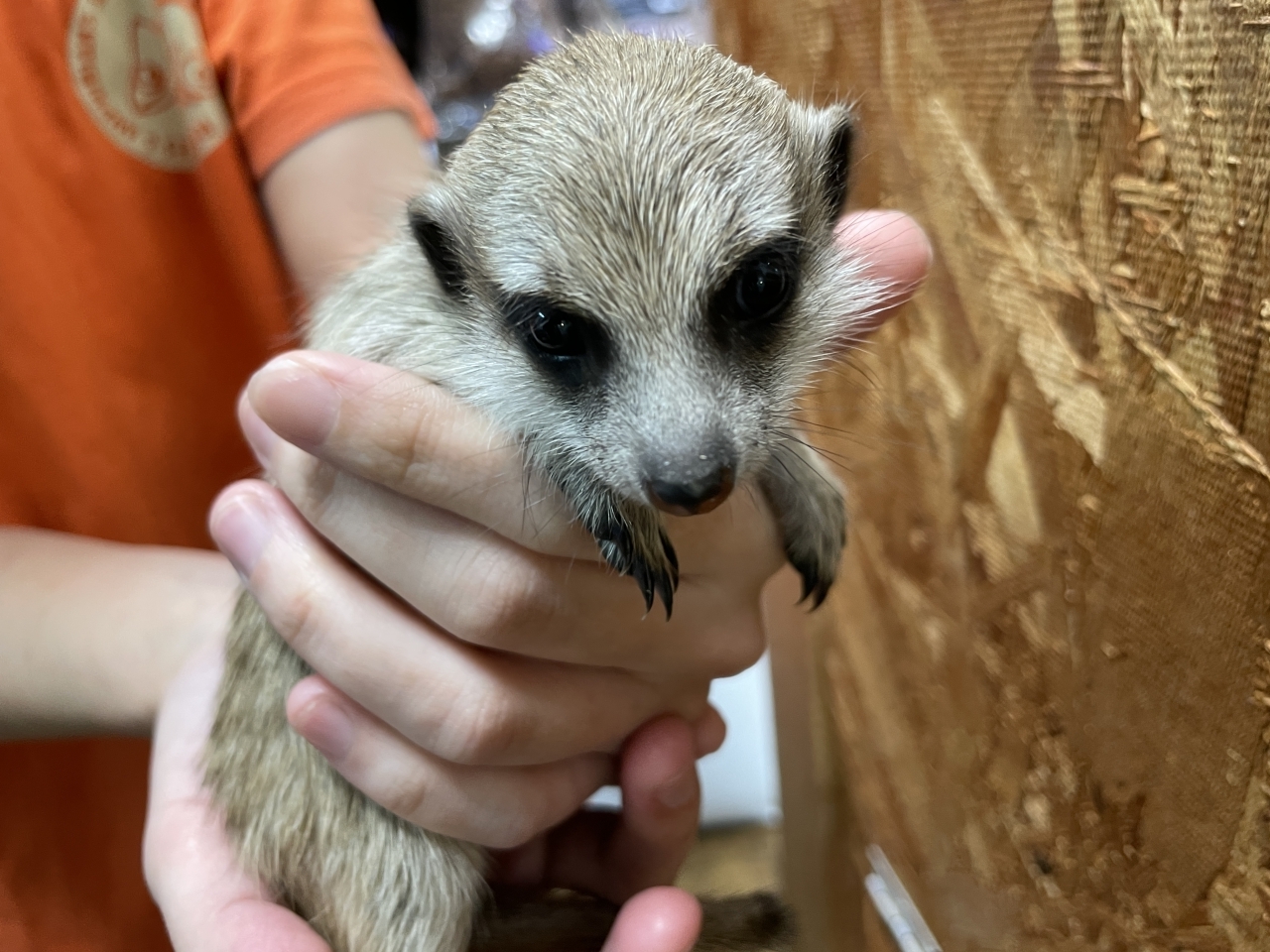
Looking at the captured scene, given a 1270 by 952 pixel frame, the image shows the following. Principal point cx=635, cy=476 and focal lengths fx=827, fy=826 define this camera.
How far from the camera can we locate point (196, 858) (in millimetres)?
864

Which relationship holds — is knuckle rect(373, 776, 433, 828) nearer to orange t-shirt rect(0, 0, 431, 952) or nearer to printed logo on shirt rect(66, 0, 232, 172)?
orange t-shirt rect(0, 0, 431, 952)

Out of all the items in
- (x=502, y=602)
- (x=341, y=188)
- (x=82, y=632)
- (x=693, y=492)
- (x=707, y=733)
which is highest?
(x=341, y=188)

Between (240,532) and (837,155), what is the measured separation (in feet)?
2.36

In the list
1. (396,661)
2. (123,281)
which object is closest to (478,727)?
(396,661)

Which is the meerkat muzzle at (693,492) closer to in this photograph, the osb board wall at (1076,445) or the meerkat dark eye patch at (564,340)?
the meerkat dark eye patch at (564,340)

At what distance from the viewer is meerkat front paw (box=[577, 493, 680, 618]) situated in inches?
30.4

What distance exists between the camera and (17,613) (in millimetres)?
910

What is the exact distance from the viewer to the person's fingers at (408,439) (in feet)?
2.22

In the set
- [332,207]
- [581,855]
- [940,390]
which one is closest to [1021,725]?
[940,390]

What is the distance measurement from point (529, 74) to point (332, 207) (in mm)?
531

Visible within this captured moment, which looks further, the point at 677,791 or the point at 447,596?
the point at 677,791

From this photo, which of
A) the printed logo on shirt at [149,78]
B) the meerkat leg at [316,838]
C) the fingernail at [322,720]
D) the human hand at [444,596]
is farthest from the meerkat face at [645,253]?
the printed logo on shirt at [149,78]

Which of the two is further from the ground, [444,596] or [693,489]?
[693,489]

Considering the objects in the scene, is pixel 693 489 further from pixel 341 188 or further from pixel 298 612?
pixel 341 188
